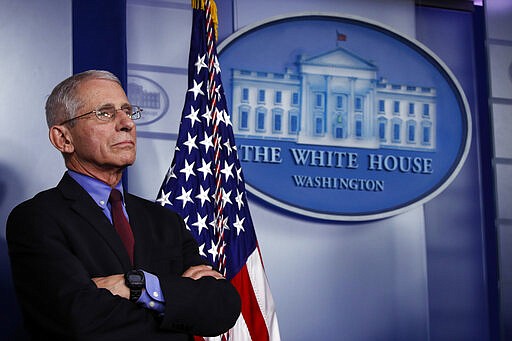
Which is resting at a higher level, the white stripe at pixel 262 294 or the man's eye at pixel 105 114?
the man's eye at pixel 105 114

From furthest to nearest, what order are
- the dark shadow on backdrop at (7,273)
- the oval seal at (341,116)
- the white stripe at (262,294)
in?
1. the oval seal at (341,116)
2. the white stripe at (262,294)
3. the dark shadow on backdrop at (7,273)

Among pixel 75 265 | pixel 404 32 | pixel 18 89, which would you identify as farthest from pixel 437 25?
pixel 75 265

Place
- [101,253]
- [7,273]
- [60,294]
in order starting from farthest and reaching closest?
[7,273]
[101,253]
[60,294]

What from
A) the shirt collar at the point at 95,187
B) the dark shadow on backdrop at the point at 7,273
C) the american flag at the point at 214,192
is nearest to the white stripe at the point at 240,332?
the american flag at the point at 214,192

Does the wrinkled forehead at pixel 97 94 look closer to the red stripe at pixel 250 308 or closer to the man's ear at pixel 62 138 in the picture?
the man's ear at pixel 62 138

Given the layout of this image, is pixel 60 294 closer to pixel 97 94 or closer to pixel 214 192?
pixel 97 94

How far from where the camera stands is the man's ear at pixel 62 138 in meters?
2.25

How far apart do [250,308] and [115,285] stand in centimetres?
118

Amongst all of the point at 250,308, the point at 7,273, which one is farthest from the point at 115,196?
the point at 250,308

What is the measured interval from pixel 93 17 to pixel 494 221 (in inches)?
81.4

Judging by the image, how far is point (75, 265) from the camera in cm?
196

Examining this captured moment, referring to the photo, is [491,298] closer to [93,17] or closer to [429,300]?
[429,300]

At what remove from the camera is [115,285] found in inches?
77.5

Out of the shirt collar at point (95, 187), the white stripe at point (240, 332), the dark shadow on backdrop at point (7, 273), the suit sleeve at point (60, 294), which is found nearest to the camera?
the suit sleeve at point (60, 294)
